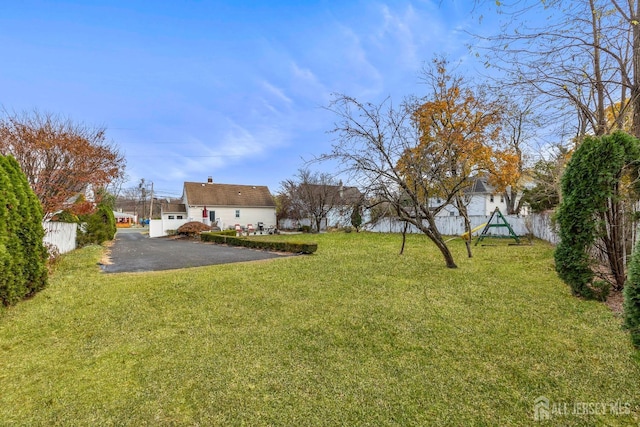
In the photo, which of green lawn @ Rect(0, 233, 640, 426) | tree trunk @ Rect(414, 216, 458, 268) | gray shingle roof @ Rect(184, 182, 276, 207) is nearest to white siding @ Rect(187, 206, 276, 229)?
gray shingle roof @ Rect(184, 182, 276, 207)

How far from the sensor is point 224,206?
29.6 metres

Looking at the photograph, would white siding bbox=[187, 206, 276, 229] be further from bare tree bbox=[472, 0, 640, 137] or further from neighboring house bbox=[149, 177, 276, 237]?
bare tree bbox=[472, 0, 640, 137]

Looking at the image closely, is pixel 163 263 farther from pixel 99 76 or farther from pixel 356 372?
pixel 356 372

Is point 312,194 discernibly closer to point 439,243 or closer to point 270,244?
point 270,244

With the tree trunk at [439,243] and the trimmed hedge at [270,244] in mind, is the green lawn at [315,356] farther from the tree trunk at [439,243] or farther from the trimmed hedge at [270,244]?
the trimmed hedge at [270,244]

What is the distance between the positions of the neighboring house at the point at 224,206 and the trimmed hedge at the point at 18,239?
21936mm

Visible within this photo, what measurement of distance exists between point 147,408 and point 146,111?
39.7 ft

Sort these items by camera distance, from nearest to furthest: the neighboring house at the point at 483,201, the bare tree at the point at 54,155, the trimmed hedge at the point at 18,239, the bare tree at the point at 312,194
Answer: the trimmed hedge at the point at 18,239 → the bare tree at the point at 54,155 → the neighboring house at the point at 483,201 → the bare tree at the point at 312,194

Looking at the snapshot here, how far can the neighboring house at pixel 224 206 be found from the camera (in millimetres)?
28312

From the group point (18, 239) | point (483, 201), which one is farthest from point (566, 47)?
point (483, 201)

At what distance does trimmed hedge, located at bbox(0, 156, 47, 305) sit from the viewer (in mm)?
4281

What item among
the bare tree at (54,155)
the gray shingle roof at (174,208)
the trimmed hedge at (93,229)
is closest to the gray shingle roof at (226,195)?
the gray shingle roof at (174,208)

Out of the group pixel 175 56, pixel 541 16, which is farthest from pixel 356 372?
pixel 175 56

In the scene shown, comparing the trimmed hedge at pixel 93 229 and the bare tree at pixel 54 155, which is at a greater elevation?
the bare tree at pixel 54 155
